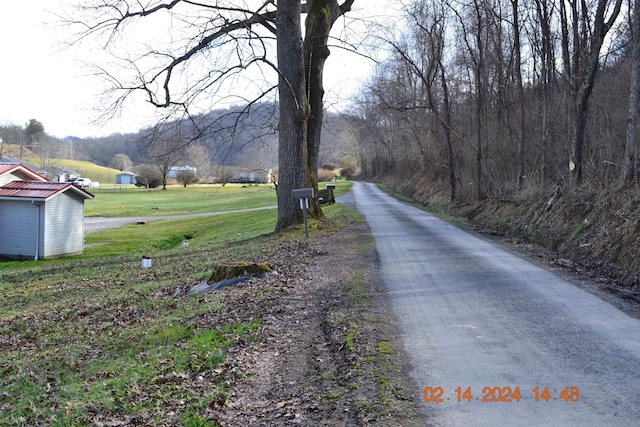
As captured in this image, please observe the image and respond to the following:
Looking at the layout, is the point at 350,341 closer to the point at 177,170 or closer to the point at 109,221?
the point at 109,221

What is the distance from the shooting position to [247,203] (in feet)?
188

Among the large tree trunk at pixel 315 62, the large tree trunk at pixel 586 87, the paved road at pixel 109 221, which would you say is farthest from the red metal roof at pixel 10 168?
the large tree trunk at pixel 586 87

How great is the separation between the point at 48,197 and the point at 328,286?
25.3 m

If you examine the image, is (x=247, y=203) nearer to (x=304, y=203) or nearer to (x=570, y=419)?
(x=304, y=203)

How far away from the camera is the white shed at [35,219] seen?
30047 millimetres

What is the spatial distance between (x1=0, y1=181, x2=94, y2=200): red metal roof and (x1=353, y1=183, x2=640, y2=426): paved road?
25312 mm

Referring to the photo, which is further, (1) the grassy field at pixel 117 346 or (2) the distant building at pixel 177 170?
(2) the distant building at pixel 177 170

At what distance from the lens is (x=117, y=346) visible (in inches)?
317

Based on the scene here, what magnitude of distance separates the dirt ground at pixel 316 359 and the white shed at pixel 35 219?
24001 mm

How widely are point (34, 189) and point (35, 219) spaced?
1890mm

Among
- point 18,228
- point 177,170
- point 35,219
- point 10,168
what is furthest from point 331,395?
point 177,170

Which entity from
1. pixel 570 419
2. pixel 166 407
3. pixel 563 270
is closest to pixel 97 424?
pixel 166 407

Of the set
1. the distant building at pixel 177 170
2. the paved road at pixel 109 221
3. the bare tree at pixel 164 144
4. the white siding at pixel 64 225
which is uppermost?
the distant building at pixel 177 170

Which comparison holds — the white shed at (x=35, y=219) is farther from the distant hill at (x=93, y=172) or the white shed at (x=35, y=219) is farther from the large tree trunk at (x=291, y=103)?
the distant hill at (x=93, y=172)
